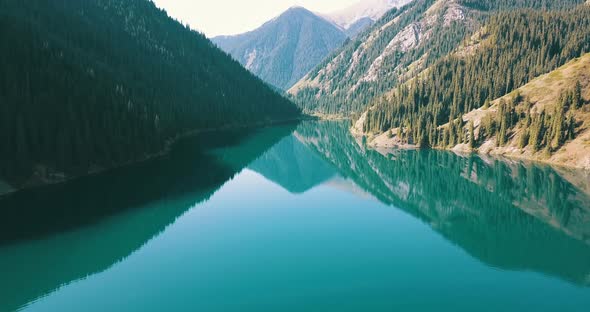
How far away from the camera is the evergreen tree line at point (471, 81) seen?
488 ft

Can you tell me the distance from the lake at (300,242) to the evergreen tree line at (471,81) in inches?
1830

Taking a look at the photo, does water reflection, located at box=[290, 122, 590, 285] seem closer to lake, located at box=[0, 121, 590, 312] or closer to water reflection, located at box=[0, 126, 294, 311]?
lake, located at box=[0, 121, 590, 312]

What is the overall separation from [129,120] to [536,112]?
12091 centimetres

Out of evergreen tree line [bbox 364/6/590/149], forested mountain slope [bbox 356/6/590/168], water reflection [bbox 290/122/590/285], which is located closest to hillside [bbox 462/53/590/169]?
forested mountain slope [bbox 356/6/590/168]

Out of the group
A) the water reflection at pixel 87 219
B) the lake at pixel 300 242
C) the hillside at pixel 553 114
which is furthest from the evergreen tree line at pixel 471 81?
the water reflection at pixel 87 219

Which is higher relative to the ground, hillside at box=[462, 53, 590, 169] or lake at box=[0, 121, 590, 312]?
hillside at box=[462, 53, 590, 169]

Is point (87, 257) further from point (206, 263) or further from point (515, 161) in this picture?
point (515, 161)

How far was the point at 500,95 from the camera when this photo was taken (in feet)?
519

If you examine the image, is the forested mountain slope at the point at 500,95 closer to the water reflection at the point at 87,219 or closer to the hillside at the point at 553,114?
the hillside at the point at 553,114

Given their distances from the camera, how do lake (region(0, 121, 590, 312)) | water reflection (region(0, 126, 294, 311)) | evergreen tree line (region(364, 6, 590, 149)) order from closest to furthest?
lake (region(0, 121, 590, 312))
water reflection (region(0, 126, 294, 311))
evergreen tree line (region(364, 6, 590, 149))

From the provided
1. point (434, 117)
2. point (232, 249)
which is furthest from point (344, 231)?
point (434, 117)

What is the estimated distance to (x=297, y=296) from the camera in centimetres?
3750

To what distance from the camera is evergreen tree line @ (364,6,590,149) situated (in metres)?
149

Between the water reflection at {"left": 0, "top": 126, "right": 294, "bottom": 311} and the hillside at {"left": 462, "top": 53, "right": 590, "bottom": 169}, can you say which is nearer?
the water reflection at {"left": 0, "top": 126, "right": 294, "bottom": 311}
